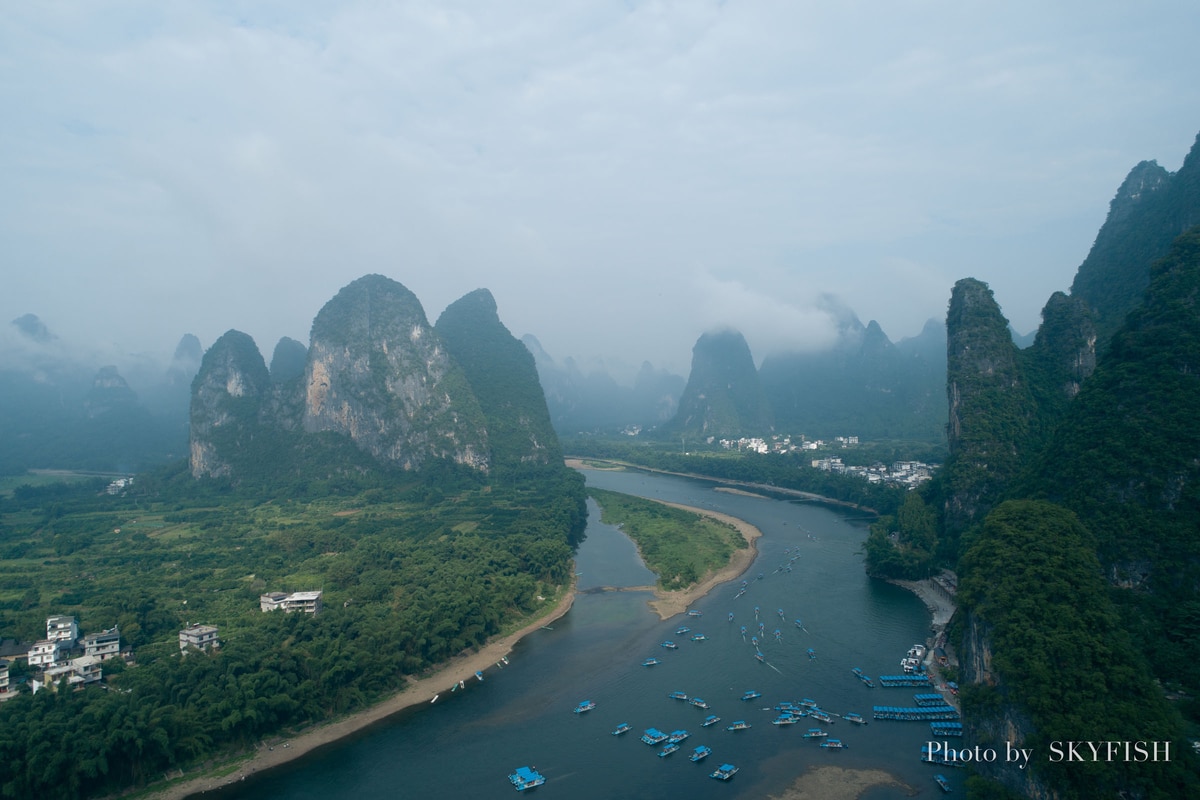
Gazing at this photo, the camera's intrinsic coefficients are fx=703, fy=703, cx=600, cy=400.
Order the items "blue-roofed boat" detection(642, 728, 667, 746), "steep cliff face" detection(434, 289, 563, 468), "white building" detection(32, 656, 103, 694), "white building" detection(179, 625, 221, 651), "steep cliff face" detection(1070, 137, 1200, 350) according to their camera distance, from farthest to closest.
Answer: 1. "steep cliff face" detection(434, 289, 563, 468)
2. "steep cliff face" detection(1070, 137, 1200, 350)
3. "white building" detection(179, 625, 221, 651)
4. "white building" detection(32, 656, 103, 694)
5. "blue-roofed boat" detection(642, 728, 667, 746)

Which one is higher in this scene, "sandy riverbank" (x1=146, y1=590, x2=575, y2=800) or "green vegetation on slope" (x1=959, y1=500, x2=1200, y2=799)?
"green vegetation on slope" (x1=959, y1=500, x2=1200, y2=799)

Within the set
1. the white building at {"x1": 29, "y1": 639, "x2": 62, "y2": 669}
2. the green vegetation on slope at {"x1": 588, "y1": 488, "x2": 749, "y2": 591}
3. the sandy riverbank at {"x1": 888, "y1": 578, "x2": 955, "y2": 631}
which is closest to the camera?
the white building at {"x1": 29, "y1": 639, "x2": 62, "y2": 669}

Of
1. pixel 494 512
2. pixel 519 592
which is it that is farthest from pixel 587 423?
pixel 519 592

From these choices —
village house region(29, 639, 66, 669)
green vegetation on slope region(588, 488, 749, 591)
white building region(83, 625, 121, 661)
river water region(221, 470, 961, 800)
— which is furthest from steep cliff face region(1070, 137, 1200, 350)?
village house region(29, 639, 66, 669)

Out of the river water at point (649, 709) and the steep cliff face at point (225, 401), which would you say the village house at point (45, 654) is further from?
the steep cliff face at point (225, 401)

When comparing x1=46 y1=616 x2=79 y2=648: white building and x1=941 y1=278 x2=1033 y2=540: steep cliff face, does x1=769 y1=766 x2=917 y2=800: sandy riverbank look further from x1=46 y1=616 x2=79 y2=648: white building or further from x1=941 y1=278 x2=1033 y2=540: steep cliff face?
x1=46 y1=616 x2=79 y2=648: white building

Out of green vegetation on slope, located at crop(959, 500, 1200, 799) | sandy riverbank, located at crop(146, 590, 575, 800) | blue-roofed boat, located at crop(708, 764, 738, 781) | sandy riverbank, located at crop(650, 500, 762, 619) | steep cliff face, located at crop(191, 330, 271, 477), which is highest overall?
steep cliff face, located at crop(191, 330, 271, 477)
